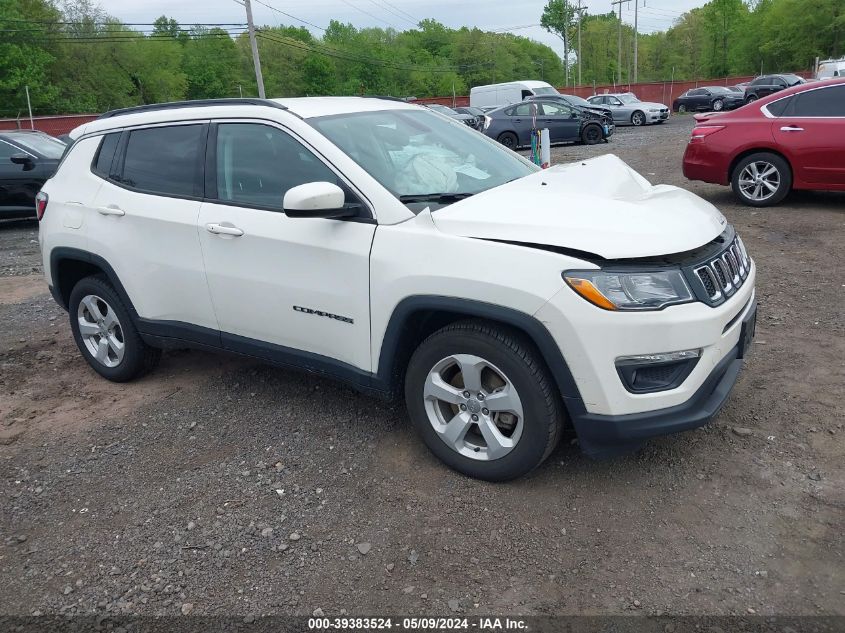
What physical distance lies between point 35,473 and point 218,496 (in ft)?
3.68

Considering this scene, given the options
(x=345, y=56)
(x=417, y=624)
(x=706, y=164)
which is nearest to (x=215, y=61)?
(x=345, y=56)

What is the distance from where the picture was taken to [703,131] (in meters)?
8.63

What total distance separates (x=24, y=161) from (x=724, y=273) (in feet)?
34.9

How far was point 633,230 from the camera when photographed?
2811 millimetres

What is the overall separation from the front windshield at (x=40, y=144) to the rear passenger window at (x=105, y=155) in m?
7.39

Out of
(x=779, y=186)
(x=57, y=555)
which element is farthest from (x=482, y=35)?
(x=57, y=555)

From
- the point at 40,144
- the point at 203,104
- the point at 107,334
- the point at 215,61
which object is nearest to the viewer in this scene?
the point at 203,104

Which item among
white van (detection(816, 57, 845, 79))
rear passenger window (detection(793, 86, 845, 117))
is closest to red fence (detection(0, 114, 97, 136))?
rear passenger window (detection(793, 86, 845, 117))

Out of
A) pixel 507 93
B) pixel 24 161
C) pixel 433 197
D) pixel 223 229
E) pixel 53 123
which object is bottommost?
pixel 223 229

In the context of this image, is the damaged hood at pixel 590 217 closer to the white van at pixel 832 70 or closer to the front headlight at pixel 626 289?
the front headlight at pixel 626 289

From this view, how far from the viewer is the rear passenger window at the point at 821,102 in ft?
25.3

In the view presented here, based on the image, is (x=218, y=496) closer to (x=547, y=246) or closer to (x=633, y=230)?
(x=547, y=246)

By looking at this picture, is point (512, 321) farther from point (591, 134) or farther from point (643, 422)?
point (591, 134)

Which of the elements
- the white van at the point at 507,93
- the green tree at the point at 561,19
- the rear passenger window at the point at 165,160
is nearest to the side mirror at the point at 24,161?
the rear passenger window at the point at 165,160
